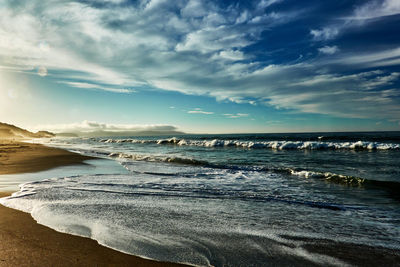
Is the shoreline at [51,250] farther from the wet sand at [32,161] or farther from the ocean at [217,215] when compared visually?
the wet sand at [32,161]

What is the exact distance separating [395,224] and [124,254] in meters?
5.05

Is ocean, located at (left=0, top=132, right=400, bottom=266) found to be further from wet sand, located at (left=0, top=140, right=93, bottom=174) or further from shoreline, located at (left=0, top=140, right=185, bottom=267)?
wet sand, located at (left=0, top=140, right=93, bottom=174)

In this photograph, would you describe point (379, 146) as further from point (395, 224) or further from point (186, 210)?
point (186, 210)

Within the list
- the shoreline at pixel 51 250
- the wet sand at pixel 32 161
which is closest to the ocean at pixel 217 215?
the shoreline at pixel 51 250

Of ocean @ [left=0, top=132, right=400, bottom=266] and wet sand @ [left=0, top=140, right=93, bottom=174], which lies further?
wet sand @ [left=0, top=140, right=93, bottom=174]

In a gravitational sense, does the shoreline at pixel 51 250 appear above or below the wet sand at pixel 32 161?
above

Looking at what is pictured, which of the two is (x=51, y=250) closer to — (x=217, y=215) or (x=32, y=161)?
(x=217, y=215)

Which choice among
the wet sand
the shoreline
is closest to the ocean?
the shoreline

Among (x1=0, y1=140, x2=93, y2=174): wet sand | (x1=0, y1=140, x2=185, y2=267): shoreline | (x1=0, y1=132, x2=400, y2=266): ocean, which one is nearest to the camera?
(x1=0, y1=140, x2=185, y2=267): shoreline

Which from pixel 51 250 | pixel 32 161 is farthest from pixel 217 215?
pixel 32 161

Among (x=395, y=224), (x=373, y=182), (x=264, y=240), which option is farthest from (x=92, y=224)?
(x=373, y=182)

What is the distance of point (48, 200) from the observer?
215 inches

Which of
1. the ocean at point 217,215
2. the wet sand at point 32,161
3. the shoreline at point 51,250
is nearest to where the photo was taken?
the shoreline at point 51,250

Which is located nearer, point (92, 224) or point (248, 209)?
point (92, 224)
